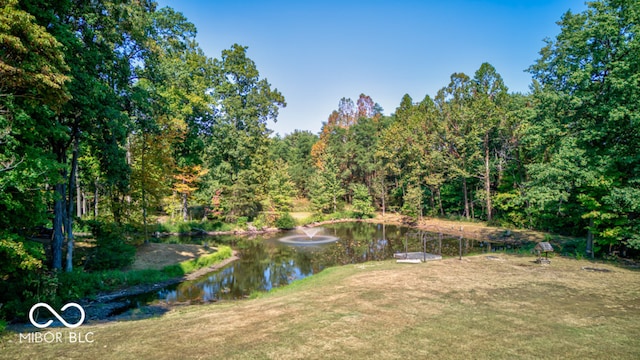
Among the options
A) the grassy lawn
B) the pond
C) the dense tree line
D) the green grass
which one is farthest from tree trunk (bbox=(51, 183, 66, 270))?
the grassy lawn

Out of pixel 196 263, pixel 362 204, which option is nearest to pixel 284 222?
pixel 362 204

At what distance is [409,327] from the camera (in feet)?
24.0

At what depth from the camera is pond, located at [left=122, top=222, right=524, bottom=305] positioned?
16.8 m

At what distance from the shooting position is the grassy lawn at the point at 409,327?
6.07 meters

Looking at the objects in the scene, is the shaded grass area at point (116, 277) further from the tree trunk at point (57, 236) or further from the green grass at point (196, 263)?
the tree trunk at point (57, 236)

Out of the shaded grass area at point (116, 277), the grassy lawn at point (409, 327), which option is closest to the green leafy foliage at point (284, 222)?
the shaded grass area at point (116, 277)

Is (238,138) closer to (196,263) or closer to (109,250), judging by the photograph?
(196,263)

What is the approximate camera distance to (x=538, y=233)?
29516mm

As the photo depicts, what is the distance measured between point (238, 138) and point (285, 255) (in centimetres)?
1780

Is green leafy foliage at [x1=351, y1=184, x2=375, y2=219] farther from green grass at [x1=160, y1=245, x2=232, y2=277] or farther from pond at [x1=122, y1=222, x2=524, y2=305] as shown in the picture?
green grass at [x1=160, y1=245, x2=232, y2=277]

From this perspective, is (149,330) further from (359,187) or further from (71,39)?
(359,187)

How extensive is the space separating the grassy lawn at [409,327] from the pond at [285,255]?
7.63 meters

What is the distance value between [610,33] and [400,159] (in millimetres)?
31709

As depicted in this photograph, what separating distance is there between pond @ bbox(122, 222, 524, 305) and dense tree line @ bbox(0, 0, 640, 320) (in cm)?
547
